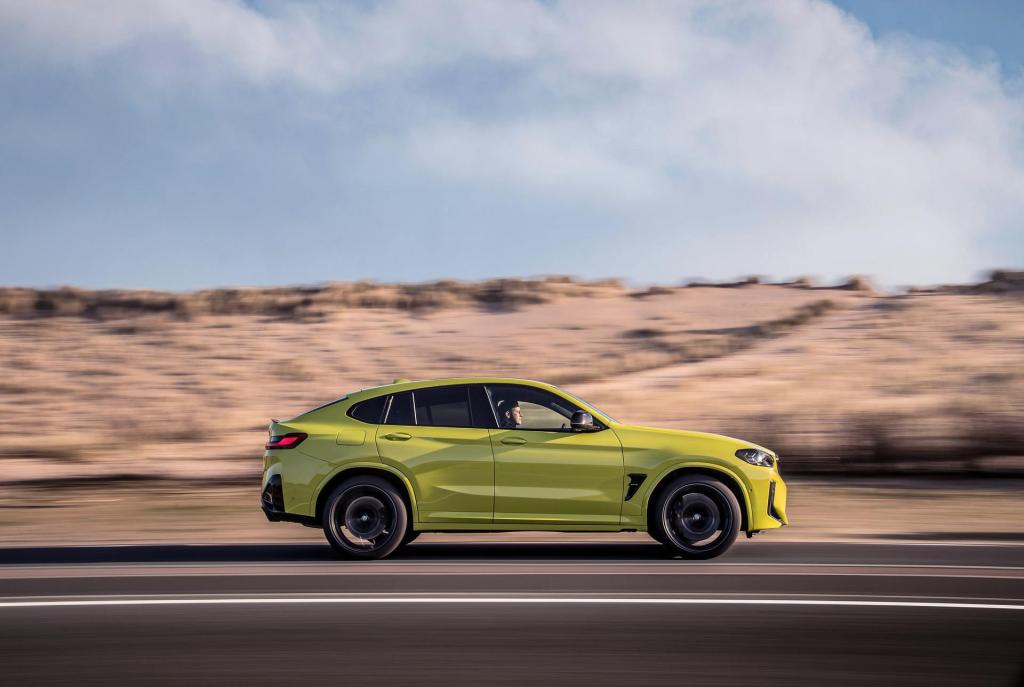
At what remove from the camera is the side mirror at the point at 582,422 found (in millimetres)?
10086

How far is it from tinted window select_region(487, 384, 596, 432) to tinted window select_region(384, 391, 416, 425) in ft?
2.28

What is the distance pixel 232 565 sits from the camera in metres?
10.2

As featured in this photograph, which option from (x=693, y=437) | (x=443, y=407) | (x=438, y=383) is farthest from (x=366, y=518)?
(x=693, y=437)

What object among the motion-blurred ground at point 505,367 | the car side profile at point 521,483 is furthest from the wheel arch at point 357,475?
the motion-blurred ground at point 505,367

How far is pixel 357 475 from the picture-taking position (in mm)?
10250

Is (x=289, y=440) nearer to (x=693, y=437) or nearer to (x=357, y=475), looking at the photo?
(x=357, y=475)

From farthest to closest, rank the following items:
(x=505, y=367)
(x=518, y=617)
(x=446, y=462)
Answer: (x=505, y=367), (x=446, y=462), (x=518, y=617)

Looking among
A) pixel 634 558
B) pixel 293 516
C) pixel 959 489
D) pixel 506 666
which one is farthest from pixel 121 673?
pixel 959 489

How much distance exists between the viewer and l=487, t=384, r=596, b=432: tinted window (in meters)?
→ 10.3

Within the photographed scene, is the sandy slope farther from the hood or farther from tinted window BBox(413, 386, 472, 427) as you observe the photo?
tinted window BBox(413, 386, 472, 427)

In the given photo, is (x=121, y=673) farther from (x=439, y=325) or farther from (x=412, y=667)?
(x=439, y=325)

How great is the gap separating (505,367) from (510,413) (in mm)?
29072

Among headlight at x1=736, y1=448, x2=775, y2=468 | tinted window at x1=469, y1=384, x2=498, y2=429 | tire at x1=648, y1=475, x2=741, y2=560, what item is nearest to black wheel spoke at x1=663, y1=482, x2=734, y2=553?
tire at x1=648, y1=475, x2=741, y2=560

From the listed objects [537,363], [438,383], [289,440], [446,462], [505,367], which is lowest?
[446,462]
